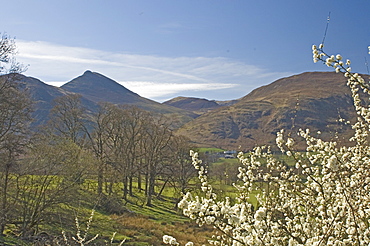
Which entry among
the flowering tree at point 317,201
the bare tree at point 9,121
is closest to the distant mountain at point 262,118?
the bare tree at point 9,121

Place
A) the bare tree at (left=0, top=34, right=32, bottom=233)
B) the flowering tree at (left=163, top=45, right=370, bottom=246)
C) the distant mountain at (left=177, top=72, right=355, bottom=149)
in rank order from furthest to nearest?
the distant mountain at (left=177, top=72, right=355, bottom=149) → the bare tree at (left=0, top=34, right=32, bottom=233) → the flowering tree at (left=163, top=45, right=370, bottom=246)

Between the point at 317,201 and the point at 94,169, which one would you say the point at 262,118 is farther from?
the point at 317,201

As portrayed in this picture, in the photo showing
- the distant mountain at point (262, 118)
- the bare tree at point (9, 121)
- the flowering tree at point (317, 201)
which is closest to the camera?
the flowering tree at point (317, 201)

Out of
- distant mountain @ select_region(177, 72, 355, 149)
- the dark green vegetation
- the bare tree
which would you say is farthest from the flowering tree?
distant mountain @ select_region(177, 72, 355, 149)

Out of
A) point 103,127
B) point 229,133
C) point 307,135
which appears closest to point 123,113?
point 103,127

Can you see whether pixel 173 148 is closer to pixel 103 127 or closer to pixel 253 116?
pixel 103 127

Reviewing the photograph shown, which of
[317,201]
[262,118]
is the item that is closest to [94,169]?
[317,201]

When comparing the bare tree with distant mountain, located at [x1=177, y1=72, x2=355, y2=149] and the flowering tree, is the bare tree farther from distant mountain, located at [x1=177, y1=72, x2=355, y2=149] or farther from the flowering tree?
distant mountain, located at [x1=177, y1=72, x2=355, y2=149]

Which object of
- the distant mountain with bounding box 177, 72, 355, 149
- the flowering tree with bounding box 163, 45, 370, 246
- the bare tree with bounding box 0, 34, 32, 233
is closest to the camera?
the flowering tree with bounding box 163, 45, 370, 246

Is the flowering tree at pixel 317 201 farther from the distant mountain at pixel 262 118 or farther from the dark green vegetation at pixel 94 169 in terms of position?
the distant mountain at pixel 262 118

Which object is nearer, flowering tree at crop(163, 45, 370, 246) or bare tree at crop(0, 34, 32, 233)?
flowering tree at crop(163, 45, 370, 246)

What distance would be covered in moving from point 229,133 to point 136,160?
113 meters

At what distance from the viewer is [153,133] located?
34.5 meters

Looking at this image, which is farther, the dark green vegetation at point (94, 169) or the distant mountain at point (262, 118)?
the distant mountain at point (262, 118)
